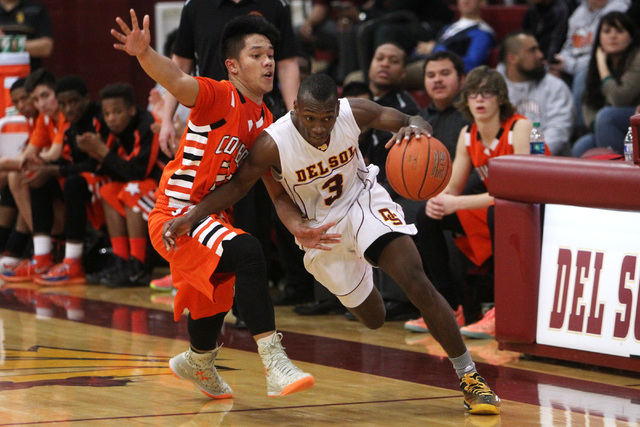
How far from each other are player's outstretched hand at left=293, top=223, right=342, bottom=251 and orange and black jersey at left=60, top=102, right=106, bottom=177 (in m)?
4.68

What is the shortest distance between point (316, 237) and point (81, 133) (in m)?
4.99

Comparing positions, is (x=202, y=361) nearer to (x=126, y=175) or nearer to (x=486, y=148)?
(x=486, y=148)

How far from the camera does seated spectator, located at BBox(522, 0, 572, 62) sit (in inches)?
333

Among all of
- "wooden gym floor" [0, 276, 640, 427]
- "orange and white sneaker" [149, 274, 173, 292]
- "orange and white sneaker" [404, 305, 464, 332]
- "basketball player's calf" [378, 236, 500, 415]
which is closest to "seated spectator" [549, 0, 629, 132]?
"orange and white sneaker" [404, 305, 464, 332]

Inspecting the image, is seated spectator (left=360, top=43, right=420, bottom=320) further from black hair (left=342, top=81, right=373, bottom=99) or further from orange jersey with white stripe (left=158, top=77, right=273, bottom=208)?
orange jersey with white stripe (left=158, top=77, right=273, bottom=208)

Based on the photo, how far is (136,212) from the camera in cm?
799

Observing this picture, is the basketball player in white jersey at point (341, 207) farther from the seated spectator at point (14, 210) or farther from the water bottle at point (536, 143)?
the seated spectator at point (14, 210)

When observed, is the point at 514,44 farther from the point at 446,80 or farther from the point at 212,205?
the point at 212,205

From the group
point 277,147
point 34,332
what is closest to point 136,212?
point 34,332

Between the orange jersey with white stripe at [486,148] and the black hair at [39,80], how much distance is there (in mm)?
4417

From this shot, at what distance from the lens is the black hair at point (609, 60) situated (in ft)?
23.1

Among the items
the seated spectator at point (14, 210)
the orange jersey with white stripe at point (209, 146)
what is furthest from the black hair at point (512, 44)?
the seated spectator at point (14, 210)

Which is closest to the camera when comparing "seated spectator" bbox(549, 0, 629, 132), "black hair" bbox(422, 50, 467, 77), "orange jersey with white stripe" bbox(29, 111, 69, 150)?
"black hair" bbox(422, 50, 467, 77)

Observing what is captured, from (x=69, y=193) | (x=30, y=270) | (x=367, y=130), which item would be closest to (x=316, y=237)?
(x=367, y=130)
